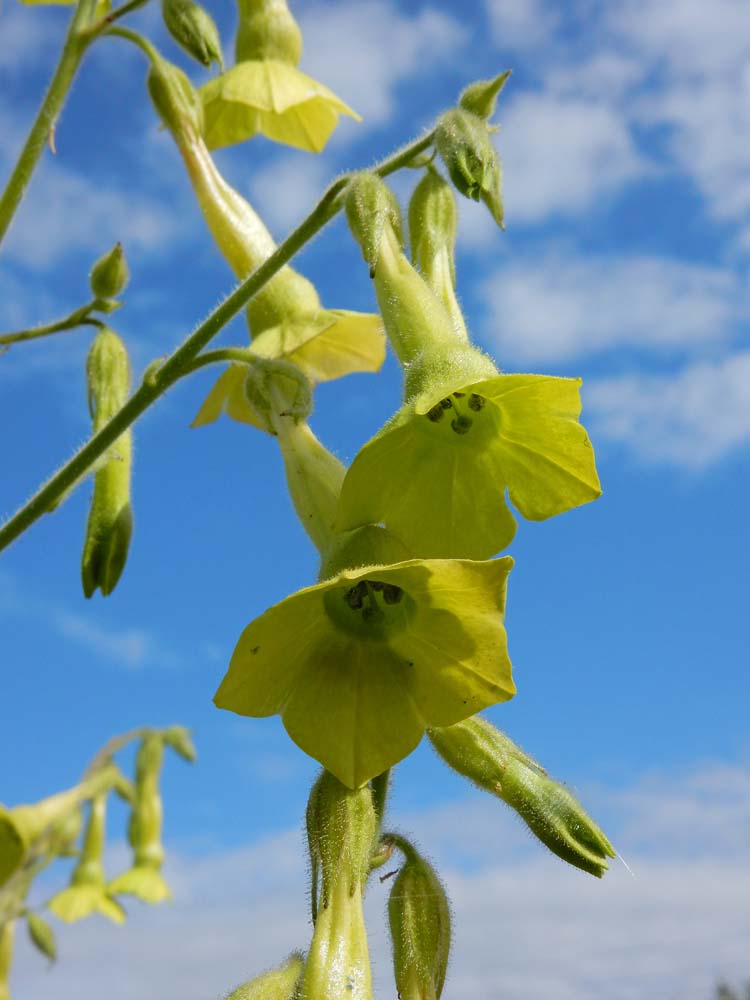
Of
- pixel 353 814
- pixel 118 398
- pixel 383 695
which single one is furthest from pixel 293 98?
pixel 353 814

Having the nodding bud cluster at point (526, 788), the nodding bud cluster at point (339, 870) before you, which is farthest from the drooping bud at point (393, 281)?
the nodding bud cluster at point (339, 870)

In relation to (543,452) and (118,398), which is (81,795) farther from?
(543,452)

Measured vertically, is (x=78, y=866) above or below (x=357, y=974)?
above

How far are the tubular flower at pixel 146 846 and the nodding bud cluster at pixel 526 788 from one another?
423 cm

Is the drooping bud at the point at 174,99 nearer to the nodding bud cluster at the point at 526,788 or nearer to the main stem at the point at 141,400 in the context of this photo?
the main stem at the point at 141,400

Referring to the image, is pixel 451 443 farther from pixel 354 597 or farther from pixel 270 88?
pixel 270 88

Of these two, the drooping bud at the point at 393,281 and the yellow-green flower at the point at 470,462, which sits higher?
the drooping bud at the point at 393,281

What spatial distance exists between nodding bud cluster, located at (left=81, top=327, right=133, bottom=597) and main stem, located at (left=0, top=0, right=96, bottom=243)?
40cm

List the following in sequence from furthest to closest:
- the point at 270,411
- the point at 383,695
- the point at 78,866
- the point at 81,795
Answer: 1. the point at 78,866
2. the point at 81,795
3. the point at 270,411
4. the point at 383,695

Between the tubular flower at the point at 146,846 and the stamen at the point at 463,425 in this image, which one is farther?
the tubular flower at the point at 146,846

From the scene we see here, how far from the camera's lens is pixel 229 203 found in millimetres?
2889

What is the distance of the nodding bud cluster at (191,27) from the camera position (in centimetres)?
276

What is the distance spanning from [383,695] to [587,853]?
42cm

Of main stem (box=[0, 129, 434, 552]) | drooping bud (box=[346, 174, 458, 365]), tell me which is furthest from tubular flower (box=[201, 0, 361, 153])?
drooping bud (box=[346, 174, 458, 365])
